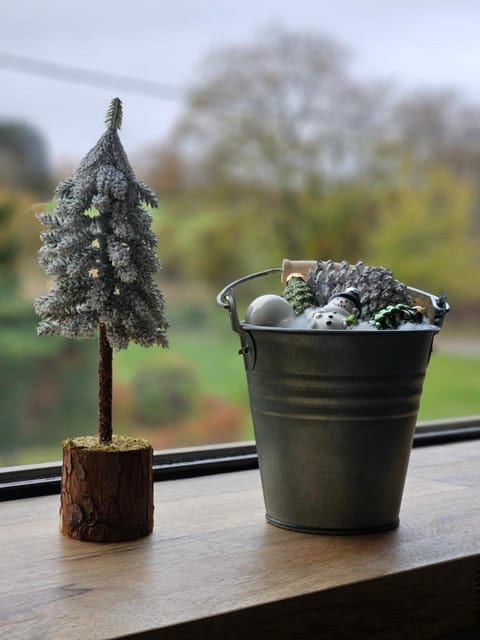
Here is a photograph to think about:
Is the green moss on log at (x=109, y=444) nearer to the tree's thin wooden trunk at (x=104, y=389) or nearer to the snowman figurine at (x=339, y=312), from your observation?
the tree's thin wooden trunk at (x=104, y=389)

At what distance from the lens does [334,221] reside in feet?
21.1

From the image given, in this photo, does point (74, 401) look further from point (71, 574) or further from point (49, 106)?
point (71, 574)

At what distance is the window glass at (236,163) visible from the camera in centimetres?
492

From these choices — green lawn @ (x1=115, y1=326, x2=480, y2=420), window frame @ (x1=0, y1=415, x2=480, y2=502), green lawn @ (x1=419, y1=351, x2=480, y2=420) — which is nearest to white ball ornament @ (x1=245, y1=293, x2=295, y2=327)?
window frame @ (x1=0, y1=415, x2=480, y2=502)

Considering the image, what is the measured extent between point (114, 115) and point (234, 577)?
555 mm

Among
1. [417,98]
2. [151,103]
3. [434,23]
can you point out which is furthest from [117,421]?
[434,23]

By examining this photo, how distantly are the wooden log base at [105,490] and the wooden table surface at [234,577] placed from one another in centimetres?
2

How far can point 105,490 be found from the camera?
96 centimetres

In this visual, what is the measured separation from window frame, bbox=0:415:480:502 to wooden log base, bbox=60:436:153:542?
20 centimetres

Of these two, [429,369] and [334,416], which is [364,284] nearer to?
[334,416]

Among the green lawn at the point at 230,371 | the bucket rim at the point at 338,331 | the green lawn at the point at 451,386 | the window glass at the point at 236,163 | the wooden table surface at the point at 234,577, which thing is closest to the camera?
the wooden table surface at the point at 234,577

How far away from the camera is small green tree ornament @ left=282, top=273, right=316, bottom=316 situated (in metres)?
1.05

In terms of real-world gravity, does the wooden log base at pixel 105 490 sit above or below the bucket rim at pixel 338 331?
below

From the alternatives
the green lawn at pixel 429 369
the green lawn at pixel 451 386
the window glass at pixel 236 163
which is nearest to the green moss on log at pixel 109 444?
the window glass at pixel 236 163
